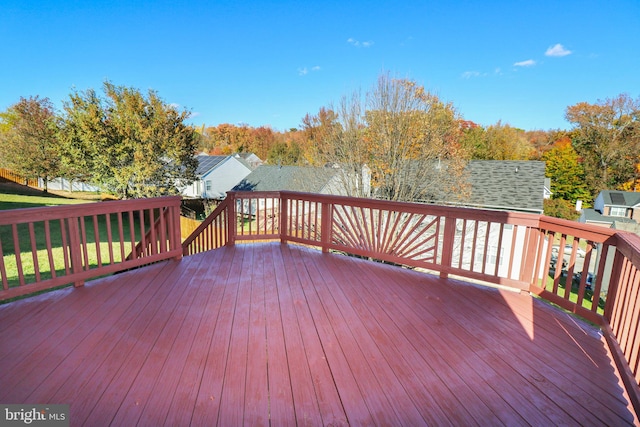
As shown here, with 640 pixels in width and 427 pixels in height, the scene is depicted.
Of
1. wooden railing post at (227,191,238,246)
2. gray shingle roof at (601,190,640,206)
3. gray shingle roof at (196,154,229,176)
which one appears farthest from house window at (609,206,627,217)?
gray shingle roof at (196,154,229,176)

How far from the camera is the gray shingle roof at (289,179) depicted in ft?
37.8

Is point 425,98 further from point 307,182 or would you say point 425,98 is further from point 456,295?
point 456,295

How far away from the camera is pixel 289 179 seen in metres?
18.4

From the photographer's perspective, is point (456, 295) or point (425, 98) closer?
point (456, 295)

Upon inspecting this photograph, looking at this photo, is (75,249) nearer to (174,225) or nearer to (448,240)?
(174,225)

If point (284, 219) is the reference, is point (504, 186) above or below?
above

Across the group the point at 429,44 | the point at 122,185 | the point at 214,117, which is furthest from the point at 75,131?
the point at 214,117

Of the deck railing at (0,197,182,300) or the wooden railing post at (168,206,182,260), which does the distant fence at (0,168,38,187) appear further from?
the wooden railing post at (168,206,182,260)

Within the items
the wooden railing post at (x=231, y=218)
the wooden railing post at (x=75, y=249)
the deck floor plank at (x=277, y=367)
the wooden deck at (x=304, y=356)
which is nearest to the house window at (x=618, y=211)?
the wooden deck at (x=304, y=356)

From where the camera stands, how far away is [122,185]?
14570mm

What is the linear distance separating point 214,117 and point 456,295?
34836 millimetres

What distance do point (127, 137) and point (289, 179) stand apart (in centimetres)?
867

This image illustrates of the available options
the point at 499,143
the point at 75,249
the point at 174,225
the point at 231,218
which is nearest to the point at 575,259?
the point at 231,218

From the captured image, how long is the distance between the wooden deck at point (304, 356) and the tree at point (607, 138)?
3343cm
